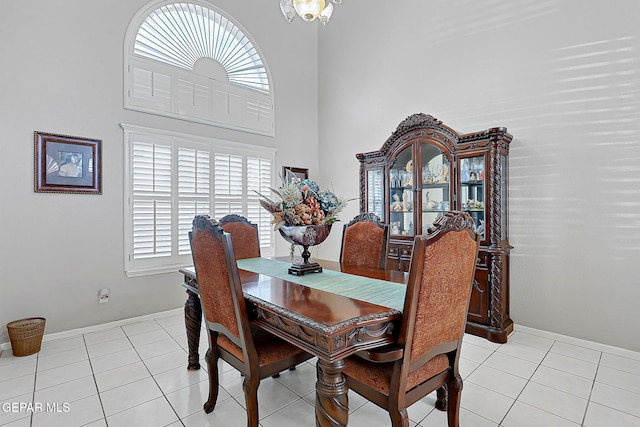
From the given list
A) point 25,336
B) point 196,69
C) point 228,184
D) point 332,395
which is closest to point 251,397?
point 332,395

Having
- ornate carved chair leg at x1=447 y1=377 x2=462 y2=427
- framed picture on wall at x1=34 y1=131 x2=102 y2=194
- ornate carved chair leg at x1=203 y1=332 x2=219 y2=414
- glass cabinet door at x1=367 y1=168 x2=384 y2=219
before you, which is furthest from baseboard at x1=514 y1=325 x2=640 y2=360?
framed picture on wall at x1=34 y1=131 x2=102 y2=194

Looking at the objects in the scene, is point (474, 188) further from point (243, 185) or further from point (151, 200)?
point (151, 200)

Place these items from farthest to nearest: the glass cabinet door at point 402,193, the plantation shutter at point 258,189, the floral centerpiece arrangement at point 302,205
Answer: the plantation shutter at point 258,189, the glass cabinet door at point 402,193, the floral centerpiece arrangement at point 302,205

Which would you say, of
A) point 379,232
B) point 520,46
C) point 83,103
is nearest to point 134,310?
point 83,103

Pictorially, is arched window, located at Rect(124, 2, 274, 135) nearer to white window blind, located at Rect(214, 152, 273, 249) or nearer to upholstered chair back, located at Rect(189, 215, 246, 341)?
white window blind, located at Rect(214, 152, 273, 249)

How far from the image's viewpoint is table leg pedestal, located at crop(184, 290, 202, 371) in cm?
235

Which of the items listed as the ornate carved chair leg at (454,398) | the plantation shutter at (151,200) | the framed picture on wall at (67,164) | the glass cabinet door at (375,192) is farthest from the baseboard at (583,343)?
the framed picture on wall at (67,164)

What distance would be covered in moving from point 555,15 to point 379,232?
2.62m

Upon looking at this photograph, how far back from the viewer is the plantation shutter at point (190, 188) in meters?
3.75

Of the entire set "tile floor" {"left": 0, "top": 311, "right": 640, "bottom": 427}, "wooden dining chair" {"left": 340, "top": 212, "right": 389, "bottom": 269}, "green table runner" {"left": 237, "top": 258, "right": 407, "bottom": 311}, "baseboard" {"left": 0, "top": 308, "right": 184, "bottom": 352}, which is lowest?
"tile floor" {"left": 0, "top": 311, "right": 640, "bottom": 427}

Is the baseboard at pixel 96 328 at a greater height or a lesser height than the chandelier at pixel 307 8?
lesser

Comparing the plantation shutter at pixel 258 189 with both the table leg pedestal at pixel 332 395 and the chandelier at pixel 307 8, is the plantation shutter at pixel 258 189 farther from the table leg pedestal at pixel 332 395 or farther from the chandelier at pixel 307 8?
the table leg pedestal at pixel 332 395

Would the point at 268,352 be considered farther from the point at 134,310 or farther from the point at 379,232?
the point at 134,310

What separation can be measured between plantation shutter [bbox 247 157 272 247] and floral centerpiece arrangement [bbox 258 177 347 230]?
2355 millimetres
